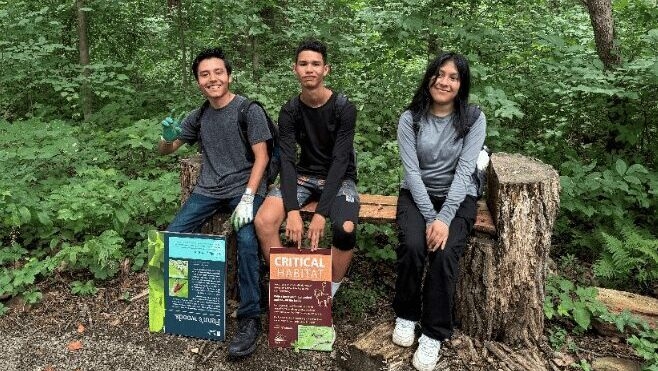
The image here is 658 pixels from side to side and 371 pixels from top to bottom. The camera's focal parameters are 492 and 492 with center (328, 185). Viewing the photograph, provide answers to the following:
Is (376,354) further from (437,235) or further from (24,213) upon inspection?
(24,213)

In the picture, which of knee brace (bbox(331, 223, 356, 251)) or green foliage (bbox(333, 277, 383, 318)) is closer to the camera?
knee brace (bbox(331, 223, 356, 251))

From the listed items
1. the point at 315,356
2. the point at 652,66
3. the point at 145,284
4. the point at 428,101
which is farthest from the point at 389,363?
the point at 652,66

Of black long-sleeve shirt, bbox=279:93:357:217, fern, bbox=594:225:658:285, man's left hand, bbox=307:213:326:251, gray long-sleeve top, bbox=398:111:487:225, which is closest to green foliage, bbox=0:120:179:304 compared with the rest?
black long-sleeve shirt, bbox=279:93:357:217

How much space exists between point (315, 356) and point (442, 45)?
3.74 metres

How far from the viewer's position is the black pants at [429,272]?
2.97m

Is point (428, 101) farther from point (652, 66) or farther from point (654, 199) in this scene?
point (654, 199)

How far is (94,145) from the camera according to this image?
570 cm

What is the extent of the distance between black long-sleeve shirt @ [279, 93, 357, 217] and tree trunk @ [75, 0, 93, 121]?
4477 mm

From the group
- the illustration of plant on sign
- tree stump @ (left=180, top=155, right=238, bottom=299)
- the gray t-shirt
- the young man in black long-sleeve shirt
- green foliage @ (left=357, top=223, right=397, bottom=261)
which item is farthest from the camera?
green foliage @ (left=357, top=223, right=397, bottom=261)

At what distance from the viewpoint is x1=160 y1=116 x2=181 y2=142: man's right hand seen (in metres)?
3.65

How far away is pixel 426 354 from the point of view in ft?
9.68

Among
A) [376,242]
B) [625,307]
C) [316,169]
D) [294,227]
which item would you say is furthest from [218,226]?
[625,307]

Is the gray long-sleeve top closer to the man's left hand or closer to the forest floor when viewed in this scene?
the man's left hand

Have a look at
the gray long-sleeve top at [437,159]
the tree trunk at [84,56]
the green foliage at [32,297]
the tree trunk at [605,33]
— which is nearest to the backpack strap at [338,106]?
the gray long-sleeve top at [437,159]
